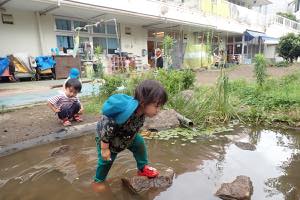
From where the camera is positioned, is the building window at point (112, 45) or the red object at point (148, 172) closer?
the red object at point (148, 172)

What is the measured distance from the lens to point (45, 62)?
10297 mm

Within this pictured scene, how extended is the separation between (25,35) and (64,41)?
1.79 meters

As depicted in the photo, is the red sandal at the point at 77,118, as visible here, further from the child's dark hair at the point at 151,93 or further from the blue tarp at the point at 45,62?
the blue tarp at the point at 45,62

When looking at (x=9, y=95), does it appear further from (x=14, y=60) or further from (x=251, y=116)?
(x=251, y=116)

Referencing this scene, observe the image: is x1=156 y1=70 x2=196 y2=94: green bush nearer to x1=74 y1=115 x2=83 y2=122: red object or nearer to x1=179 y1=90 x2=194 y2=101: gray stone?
x1=179 y1=90 x2=194 y2=101: gray stone

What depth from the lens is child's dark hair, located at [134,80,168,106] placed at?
1931mm

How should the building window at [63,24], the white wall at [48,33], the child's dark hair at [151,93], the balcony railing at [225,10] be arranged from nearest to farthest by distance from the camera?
the child's dark hair at [151,93], the white wall at [48,33], the building window at [63,24], the balcony railing at [225,10]

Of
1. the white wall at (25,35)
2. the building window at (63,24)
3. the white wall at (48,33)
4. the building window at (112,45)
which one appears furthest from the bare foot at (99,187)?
the building window at (112,45)

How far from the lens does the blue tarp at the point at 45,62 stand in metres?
10.2

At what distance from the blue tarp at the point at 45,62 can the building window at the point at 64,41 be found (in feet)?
4.88

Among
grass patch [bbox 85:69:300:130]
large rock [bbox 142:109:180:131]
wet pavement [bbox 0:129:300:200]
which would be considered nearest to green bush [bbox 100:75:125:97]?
grass patch [bbox 85:69:300:130]

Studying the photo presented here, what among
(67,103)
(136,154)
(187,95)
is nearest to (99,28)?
(187,95)

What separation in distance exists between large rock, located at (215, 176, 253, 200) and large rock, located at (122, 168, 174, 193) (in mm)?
509

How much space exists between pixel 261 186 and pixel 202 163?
75cm
